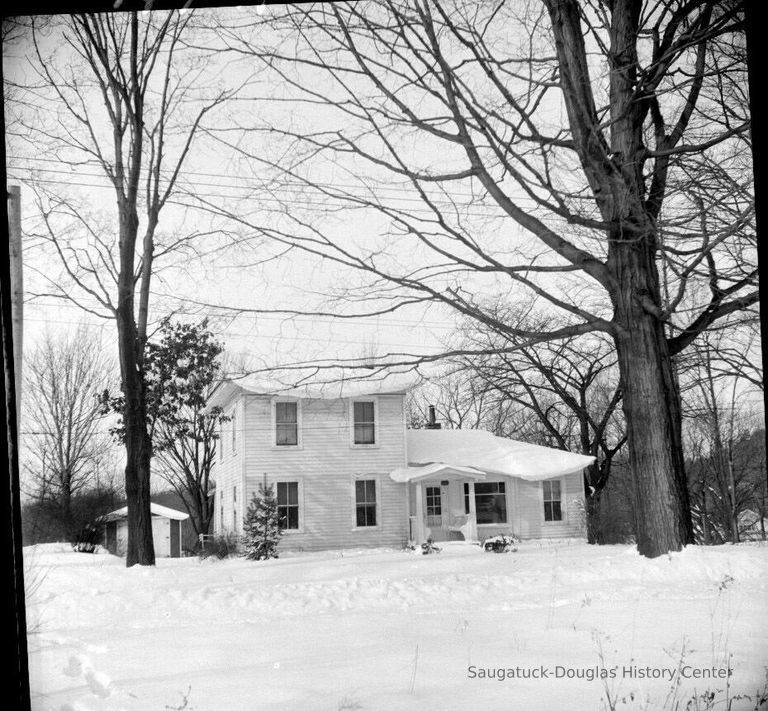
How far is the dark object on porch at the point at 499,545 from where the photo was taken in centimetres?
456

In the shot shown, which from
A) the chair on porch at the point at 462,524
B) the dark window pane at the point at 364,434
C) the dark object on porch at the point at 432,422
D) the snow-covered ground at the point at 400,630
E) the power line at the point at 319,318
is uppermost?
the power line at the point at 319,318

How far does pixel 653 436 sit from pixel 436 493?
52.4 inches

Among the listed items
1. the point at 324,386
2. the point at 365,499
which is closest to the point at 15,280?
the point at 324,386

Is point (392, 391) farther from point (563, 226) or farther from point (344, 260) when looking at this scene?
point (563, 226)

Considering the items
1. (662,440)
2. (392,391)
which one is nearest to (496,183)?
(392,391)

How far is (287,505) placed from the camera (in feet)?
14.0

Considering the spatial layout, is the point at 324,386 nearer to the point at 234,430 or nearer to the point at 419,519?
the point at 234,430

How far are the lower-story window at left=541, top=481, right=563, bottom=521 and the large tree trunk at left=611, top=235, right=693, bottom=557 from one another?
428mm

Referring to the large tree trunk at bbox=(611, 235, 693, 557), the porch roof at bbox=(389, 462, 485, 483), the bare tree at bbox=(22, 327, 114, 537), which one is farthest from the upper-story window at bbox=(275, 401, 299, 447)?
the large tree trunk at bbox=(611, 235, 693, 557)

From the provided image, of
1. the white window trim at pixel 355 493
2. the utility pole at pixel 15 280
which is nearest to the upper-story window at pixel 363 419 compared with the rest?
the white window trim at pixel 355 493

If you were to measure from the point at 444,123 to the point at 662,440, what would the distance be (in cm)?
228

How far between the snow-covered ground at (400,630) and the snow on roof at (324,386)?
902mm

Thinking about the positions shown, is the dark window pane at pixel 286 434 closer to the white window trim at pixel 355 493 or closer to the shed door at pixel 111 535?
the white window trim at pixel 355 493

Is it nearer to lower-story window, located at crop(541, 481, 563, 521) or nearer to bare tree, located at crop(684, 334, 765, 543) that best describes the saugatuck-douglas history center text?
lower-story window, located at crop(541, 481, 563, 521)
